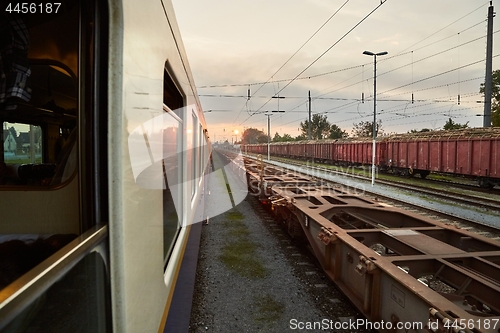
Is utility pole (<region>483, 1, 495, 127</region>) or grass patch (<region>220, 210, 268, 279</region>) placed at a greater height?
utility pole (<region>483, 1, 495, 127</region>)

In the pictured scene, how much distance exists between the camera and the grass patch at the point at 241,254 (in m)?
4.45

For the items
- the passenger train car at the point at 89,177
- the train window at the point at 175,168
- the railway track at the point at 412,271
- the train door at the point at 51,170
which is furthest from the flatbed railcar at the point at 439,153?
the train door at the point at 51,170

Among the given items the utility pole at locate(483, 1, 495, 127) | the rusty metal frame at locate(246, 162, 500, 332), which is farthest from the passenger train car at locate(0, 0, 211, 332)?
the utility pole at locate(483, 1, 495, 127)

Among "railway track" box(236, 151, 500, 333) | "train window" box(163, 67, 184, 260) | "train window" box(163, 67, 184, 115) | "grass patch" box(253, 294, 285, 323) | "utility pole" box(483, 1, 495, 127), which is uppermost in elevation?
"utility pole" box(483, 1, 495, 127)

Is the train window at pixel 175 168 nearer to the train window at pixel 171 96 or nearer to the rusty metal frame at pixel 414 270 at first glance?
the train window at pixel 171 96

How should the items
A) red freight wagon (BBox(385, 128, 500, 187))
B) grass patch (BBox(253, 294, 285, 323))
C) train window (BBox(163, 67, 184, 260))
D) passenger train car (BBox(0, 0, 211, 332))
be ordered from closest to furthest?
passenger train car (BBox(0, 0, 211, 332))
train window (BBox(163, 67, 184, 260))
grass patch (BBox(253, 294, 285, 323))
red freight wagon (BBox(385, 128, 500, 187))

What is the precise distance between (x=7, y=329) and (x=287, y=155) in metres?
43.4

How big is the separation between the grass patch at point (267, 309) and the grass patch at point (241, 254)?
0.62 m

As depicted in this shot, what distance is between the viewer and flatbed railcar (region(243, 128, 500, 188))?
13844mm

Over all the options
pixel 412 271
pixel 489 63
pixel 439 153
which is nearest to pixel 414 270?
pixel 412 271

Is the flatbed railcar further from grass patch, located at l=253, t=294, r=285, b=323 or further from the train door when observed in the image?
the train door

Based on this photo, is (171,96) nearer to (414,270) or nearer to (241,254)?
(414,270)

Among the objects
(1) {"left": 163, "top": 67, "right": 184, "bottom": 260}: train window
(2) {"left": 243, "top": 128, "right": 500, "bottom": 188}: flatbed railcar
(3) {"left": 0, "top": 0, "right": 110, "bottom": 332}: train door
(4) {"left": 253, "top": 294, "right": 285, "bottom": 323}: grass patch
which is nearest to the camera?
(3) {"left": 0, "top": 0, "right": 110, "bottom": 332}: train door

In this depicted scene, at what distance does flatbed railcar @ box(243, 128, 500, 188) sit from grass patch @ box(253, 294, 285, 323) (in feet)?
46.1
